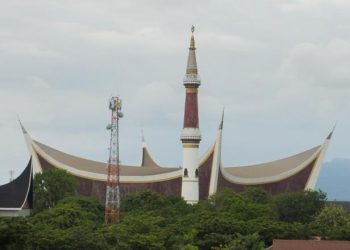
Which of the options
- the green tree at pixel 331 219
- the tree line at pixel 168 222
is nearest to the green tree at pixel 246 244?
the tree line at pixel 168 222

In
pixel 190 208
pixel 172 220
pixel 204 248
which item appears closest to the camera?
pixel 204 248

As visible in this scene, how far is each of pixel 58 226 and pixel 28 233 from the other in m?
12.6

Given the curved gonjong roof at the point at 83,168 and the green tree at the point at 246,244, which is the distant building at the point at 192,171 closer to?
the curved gonjong roof at the point at 83,168

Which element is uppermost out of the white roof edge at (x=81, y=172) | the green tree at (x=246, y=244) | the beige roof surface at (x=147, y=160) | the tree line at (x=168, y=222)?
the beige roof surface at (x=147, y=160)

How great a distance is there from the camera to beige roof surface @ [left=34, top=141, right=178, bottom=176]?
90.1m

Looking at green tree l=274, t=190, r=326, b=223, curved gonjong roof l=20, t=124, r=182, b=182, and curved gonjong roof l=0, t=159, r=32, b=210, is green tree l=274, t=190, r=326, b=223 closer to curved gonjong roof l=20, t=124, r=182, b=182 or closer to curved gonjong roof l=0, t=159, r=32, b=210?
curved gonjong roof l=20, t=124, r=182, b=182

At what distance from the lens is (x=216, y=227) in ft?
191

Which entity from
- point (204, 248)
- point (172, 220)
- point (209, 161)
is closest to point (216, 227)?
point (204, 248)

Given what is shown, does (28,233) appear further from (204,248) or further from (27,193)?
(27,193)

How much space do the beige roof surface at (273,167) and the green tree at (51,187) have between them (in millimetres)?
15122

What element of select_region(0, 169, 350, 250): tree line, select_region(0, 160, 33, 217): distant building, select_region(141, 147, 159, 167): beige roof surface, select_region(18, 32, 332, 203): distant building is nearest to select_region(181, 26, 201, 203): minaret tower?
select_region(18, 32, 332, 203): distant building

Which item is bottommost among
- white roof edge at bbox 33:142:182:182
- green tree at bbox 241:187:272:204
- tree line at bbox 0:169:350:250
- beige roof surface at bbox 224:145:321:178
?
tree line at bbox 0:169:350:250

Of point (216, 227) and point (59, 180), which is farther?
point (59, 180)

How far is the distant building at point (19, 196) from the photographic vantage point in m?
76.7
